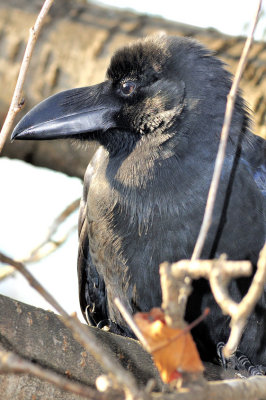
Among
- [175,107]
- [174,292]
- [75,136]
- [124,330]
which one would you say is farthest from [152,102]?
[174,292]

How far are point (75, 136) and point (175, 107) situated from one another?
1.64 ft

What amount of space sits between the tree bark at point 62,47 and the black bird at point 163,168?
146cm

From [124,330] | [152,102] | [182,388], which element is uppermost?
[152,102]

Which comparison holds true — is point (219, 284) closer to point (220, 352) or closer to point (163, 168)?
point (163, 168)

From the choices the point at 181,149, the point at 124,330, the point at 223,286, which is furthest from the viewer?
the point at 124,330

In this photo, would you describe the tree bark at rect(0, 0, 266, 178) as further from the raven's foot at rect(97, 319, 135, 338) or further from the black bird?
the black bird

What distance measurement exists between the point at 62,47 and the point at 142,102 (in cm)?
179

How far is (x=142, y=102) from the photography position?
3.23 metres

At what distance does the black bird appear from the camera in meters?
3.04

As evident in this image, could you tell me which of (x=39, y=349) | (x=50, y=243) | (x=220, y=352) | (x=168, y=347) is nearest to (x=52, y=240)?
(x=50, y=243)

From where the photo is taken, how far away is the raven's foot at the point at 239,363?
10.5 ft

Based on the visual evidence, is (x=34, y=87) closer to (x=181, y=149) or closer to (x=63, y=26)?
(x=63, y=26)

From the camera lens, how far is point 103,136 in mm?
3314

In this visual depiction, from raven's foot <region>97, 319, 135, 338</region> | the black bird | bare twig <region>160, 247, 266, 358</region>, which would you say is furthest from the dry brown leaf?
raven's foot <region>97, 319, 135, 338</region>
